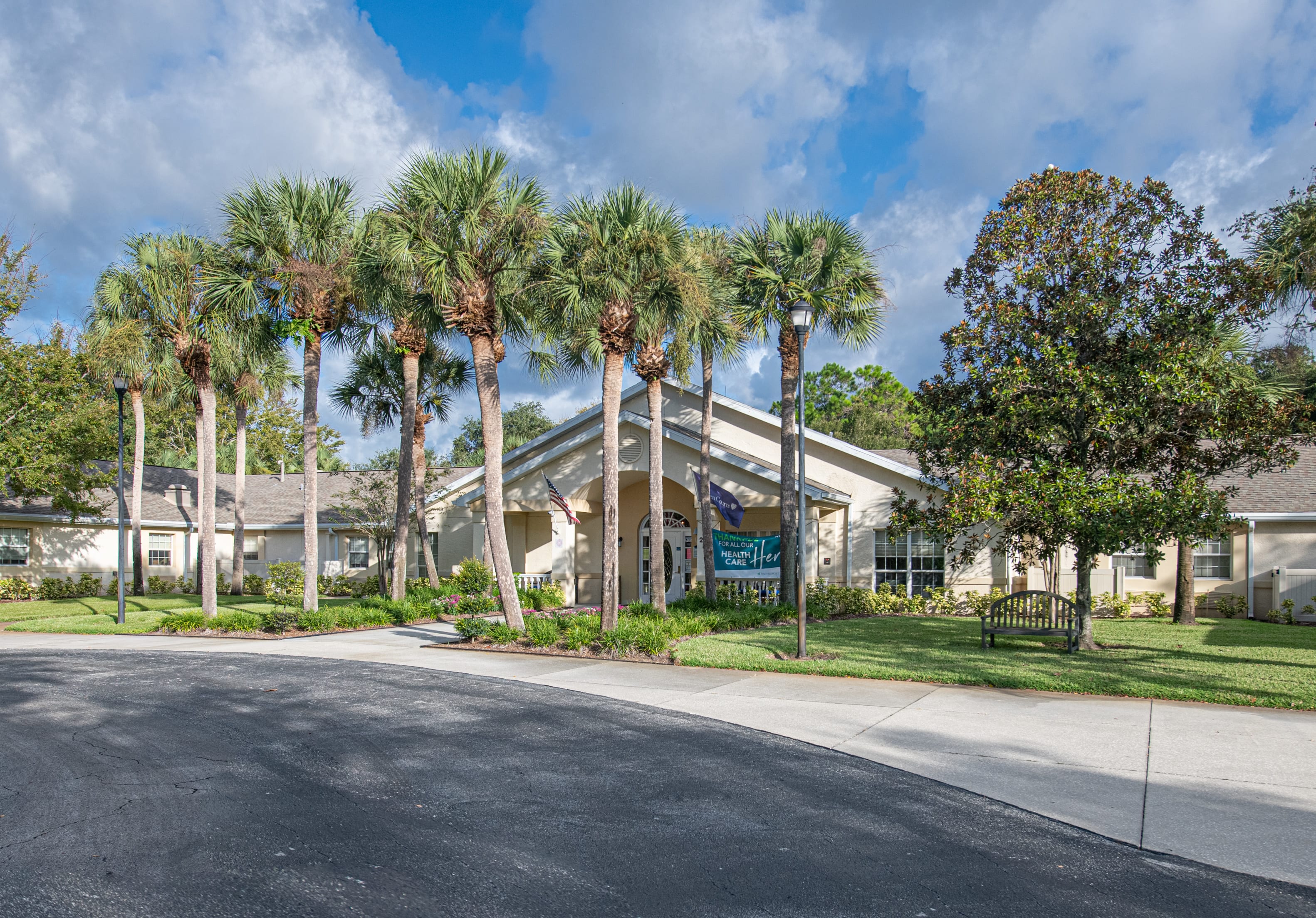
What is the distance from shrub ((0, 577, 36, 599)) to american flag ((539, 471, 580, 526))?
1671 centimetres

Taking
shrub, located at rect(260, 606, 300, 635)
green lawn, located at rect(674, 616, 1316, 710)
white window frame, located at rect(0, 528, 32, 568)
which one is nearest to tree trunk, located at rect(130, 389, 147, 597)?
white window frame, located at rect(0, 528, 32, 568)

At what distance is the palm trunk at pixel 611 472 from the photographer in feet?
50.4

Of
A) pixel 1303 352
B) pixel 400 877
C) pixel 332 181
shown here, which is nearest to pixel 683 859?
pixel 400 877

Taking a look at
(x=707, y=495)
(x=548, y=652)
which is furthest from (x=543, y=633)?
(x=707, y=495)

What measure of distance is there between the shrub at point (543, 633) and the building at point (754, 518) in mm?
4483

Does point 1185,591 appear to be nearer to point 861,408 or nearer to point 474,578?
point 474,578

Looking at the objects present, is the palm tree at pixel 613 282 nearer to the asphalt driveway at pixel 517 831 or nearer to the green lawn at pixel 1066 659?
the green lawn at pixel 1066 659

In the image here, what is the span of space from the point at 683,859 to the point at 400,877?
5.37 ft

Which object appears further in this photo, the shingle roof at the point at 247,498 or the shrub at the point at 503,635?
the shingle roof at the point at 247,498

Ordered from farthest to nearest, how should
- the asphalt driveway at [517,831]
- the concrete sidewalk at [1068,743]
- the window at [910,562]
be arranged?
the window at [910,562] → the concrete sidewalk at [1068,743] → the asphalt driveway at [517,831]

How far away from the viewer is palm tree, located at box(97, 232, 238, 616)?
718 inches

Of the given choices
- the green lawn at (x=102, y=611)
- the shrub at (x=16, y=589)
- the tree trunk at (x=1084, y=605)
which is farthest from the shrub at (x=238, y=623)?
the tree trunk at (x=1084, y=605)

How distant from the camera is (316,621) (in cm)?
1827

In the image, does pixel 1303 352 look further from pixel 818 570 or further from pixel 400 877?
pixel 400 877
